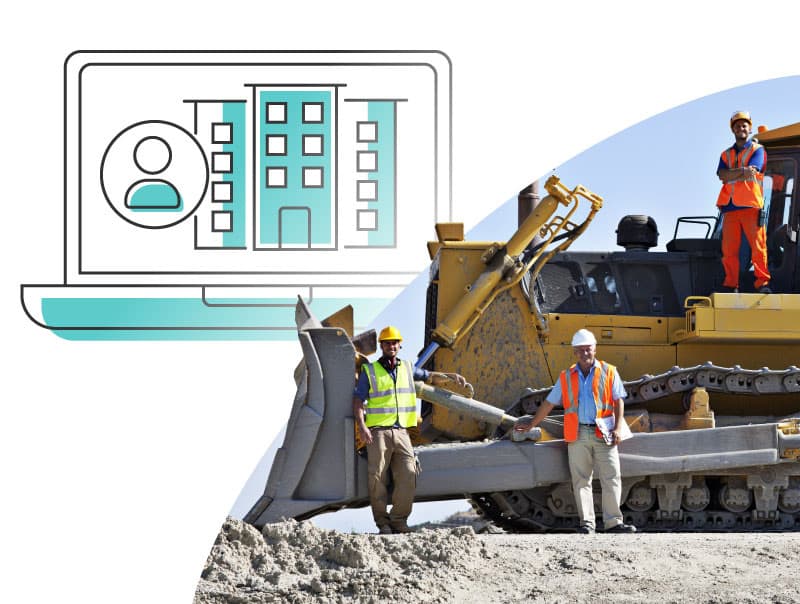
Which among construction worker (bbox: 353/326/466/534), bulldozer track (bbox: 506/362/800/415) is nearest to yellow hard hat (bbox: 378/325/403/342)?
construction worker (bbox: 353/326/466/534)

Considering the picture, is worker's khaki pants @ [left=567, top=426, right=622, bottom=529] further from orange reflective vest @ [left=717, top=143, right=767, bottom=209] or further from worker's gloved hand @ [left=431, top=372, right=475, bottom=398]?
orange reflective vest @ [left=717, top=143, right=767, bottom=209]

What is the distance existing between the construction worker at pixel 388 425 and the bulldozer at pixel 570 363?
0.20 metres

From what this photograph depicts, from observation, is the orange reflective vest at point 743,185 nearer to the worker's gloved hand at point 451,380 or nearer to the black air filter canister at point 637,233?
the black air filter canister at point 637,233

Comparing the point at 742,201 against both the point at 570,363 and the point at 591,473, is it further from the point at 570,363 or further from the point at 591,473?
the point at 591,473

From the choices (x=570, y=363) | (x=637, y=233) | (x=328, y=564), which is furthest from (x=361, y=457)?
(x=637, y=233)

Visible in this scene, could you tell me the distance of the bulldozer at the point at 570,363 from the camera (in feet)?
34.5

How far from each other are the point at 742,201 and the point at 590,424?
2642 mm

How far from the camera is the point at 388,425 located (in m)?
10.3

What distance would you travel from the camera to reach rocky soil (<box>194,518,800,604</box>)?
8383 mm

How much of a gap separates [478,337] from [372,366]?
1.96 meters

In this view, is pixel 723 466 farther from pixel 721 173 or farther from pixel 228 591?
pixel 228 591

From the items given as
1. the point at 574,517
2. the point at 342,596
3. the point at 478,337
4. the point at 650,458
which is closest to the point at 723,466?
the point at 650,458

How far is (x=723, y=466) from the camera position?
11031 mm

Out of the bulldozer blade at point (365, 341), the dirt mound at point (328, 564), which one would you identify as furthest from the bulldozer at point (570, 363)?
the dirt mound at point (328, 564)
